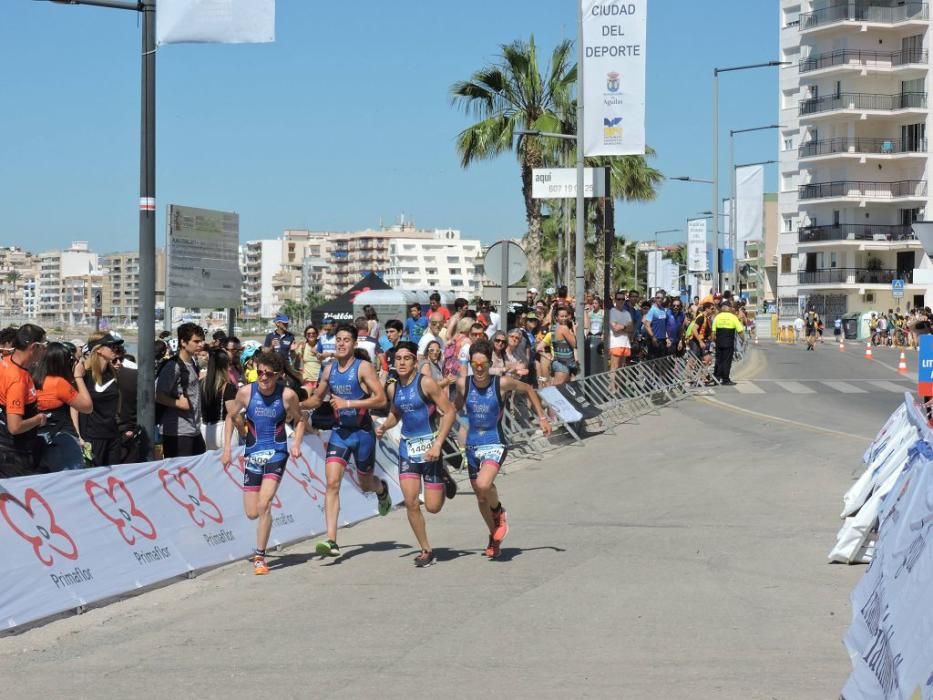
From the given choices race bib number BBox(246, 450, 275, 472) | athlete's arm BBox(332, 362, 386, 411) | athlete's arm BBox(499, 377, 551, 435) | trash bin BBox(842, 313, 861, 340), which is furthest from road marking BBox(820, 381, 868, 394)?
trash bin BBox(842, 313, 861, 340)

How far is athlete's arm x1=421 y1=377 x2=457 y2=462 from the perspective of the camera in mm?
9836

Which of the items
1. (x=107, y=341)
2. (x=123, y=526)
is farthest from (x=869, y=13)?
(x=123, y=526)

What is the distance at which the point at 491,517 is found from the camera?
10.1 meters

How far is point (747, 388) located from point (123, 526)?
2044cm

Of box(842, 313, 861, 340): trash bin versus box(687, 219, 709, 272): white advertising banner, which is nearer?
box(687, 219, 709, 272): white advertising banner

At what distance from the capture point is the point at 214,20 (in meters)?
10.3

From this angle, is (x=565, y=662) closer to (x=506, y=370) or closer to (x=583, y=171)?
(x=506, y=370)

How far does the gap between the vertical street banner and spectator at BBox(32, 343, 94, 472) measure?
471 inches

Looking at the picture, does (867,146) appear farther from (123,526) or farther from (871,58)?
(123,526)

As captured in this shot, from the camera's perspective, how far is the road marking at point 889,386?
27938 millimetres

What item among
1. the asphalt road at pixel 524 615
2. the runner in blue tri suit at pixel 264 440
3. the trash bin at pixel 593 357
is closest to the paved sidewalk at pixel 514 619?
the asphalt road at pixel 524 615

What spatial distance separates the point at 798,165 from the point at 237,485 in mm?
75972

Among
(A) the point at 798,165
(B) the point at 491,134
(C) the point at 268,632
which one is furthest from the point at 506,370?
(A) the point at 798,165

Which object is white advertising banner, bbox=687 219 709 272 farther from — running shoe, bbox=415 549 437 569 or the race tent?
running shoe, bbox=415 549 437 569
